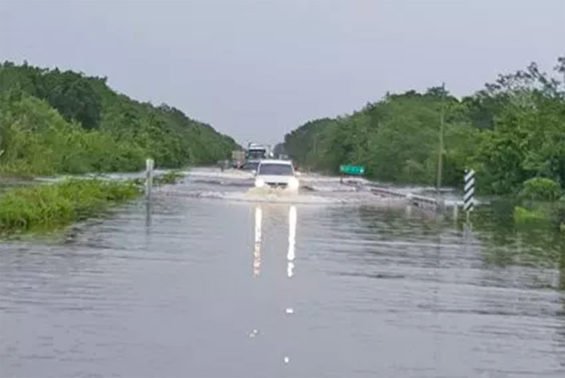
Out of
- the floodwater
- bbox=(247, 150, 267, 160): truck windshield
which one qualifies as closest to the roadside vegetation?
bbox=(247, 150, 267, 160): truck windshield

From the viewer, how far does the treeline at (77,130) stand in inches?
2544

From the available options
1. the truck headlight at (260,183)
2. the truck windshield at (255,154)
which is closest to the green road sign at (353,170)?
the truck windshield at (255,154)

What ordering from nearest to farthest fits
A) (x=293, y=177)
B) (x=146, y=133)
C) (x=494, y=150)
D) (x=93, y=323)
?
(x=93, y=323), (x=293, y=177), (x=494, y=150), (x=146, y=133)

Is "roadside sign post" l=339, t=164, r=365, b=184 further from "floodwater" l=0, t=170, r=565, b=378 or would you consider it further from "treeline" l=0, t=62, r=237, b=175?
"floodwater" l=0, t=170, r=565, b=378

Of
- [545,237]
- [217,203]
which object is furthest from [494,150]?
[545,237]

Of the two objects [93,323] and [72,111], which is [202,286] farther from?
[72,111]

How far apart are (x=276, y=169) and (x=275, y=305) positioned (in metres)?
32.9

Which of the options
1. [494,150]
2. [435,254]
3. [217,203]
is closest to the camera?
[435,254]

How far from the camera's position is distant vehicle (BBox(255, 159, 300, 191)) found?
44.5m

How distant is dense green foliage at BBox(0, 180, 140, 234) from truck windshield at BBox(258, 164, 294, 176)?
352 inches

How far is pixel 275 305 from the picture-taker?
1324 cm

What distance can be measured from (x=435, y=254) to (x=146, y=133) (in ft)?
300

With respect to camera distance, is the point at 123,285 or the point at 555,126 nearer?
the point at 123,285

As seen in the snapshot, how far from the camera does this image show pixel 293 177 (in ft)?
148
